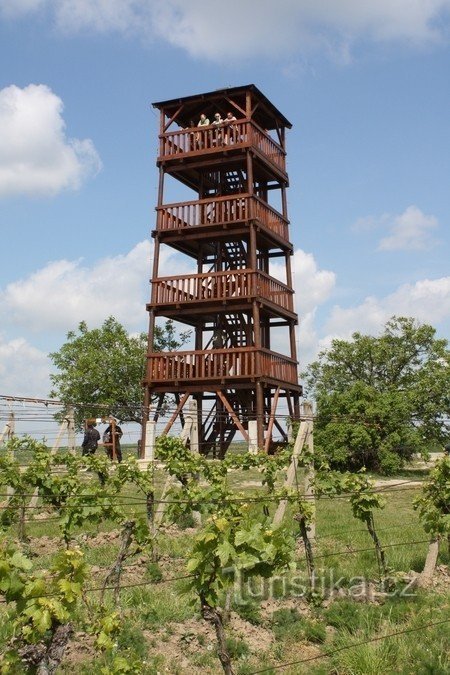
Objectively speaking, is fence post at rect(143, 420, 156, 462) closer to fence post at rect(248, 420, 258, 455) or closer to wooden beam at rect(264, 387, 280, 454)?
fence post at rect(248, 420, 258, 455)

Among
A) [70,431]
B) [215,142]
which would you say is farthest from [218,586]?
[215,142]

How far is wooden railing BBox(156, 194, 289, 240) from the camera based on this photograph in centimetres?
2256

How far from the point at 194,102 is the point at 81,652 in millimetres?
21454

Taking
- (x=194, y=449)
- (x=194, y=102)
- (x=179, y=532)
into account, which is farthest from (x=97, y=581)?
(x=194, y=102)

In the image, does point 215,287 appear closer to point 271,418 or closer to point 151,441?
point 271,418

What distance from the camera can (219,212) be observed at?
76.0 feet

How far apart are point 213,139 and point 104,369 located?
13.3 meters

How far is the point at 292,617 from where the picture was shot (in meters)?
7.50

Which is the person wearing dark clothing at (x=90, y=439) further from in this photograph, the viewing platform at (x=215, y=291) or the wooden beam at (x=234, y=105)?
the wooden beam at (x=234, y=105)

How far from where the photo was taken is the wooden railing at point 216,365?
21297 millimetres

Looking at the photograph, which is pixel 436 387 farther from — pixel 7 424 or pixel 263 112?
pixel 7 424

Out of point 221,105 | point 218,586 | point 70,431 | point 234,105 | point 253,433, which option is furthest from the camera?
point 221,105

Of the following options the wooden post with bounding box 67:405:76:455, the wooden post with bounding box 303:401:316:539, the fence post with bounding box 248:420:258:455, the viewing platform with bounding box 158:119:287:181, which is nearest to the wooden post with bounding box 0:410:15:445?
the wooden post with bounding box 67:405:76:455

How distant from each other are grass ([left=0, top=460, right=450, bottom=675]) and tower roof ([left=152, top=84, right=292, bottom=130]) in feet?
58.2
